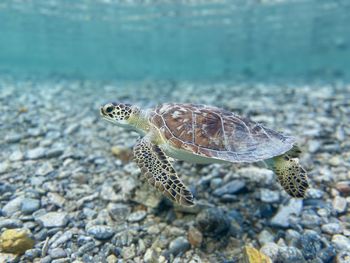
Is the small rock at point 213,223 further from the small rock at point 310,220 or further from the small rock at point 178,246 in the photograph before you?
the small rock at point 310,220

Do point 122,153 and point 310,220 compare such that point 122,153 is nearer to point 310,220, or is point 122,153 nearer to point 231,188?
point 231,188

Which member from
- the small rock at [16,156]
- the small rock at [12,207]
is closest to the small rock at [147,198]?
the small rock at [12,207]

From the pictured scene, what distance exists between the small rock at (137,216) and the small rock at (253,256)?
1.25m

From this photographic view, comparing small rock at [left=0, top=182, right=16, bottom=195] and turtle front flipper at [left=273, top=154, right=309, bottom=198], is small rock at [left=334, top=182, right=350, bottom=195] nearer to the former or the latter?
turtle front flipper at [left=273, top=154, right=309, bottom=198]

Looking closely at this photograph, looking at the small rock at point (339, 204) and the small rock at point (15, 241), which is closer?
the small rock at point (15, 241)

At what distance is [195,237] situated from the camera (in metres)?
2.92

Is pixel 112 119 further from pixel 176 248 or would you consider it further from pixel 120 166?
pixel 176 248

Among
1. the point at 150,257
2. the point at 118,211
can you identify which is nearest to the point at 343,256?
the point at 150,257

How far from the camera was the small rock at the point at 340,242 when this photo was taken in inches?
107

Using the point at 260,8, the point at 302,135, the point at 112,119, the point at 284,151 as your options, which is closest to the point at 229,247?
the point at 284,151

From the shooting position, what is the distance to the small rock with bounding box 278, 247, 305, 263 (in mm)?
2561

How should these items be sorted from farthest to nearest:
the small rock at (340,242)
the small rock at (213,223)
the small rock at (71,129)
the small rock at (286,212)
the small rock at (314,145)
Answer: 1. the small rock at (71,129)
2. the small rock at (314,145)
3. the small rock at (286,212)
4. the small rock at (213,223)
5. the small rock at (340,242)

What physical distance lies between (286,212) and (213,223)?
3.20 feet

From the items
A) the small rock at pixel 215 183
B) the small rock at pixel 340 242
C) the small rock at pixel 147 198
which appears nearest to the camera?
the small rock at pixel 340 242
